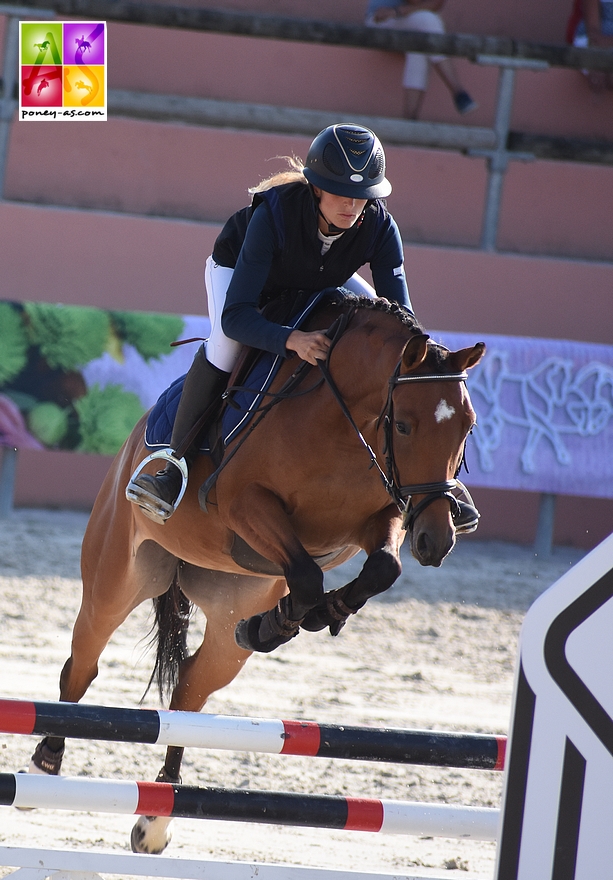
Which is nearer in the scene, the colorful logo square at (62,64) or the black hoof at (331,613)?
the black hoof at (331,613)

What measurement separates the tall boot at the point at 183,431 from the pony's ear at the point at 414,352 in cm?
90

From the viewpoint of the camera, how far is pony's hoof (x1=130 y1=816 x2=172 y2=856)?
3.60 meters

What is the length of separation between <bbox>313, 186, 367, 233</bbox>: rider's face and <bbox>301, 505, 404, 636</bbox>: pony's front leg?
893mm

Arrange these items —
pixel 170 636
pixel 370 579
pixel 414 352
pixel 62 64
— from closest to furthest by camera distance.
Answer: pixel 414 352 < pixel 370 579 < pixel 170 636 < pixel 62 64

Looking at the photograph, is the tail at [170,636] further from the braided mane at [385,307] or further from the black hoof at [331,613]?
the braided mane at [385,307]

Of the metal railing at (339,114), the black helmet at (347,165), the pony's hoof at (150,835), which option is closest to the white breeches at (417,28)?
the metal railing at (339,114)

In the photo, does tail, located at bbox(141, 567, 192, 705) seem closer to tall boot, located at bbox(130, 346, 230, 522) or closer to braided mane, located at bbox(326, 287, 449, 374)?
tall boot, located at bbox(130, 346, 230, 522)

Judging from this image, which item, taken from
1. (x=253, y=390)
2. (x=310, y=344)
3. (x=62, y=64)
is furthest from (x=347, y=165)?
(x=62, y=64)

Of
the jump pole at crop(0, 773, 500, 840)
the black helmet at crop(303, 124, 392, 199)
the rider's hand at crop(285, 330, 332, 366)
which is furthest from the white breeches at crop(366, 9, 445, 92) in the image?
the jump pole at crop(0, 773, 500, 840)

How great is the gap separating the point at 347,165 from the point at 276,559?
118 cm

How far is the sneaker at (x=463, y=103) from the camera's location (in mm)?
9695

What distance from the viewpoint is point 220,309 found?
11.9 feet

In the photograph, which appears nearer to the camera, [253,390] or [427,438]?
[427,438]

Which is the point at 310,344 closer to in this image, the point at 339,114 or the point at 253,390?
the point at 253,390
